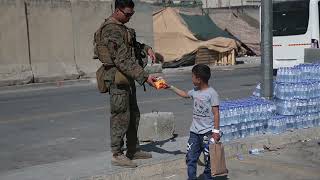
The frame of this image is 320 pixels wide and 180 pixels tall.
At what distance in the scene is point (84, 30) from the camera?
76.0 ft

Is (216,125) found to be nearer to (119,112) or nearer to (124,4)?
(119,112)

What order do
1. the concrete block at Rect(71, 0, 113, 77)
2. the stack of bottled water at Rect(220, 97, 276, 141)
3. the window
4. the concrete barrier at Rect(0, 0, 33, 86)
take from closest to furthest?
the stack of bottled water at Rect(220, 97, 276, 141), the window, the concrete barrier at Rect(0, 0, 33, 86), the concrete block at Rect(71, 0, 113, 77)

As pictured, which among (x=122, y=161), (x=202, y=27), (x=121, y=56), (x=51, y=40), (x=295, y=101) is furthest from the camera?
(x=202, y=27)

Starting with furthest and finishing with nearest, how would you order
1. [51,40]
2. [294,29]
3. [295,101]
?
[51,40] < [294,29] < [295,101]

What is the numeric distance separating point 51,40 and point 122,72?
54.3ft

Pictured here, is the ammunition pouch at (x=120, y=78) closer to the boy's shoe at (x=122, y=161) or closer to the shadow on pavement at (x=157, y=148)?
the boy's shoe at (x=122, y=161)

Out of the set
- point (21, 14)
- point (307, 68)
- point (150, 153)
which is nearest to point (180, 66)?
point (21, 14)

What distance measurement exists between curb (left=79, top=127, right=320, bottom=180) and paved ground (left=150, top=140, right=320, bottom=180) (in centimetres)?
7

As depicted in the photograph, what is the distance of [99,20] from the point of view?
23.8 meters

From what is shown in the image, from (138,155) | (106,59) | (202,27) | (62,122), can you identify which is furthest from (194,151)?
(202,27)

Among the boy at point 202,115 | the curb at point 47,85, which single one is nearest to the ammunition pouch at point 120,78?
the boy at point 202,115

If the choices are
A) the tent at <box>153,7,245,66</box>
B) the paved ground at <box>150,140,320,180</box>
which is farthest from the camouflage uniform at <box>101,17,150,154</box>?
the tent at <box>153,7,245,66</box>

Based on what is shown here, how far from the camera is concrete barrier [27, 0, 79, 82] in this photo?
70.2 feet

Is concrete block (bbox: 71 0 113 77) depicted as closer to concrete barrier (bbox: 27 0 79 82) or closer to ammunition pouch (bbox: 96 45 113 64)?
concrete barrier (bbox: 27 0 79 82)
